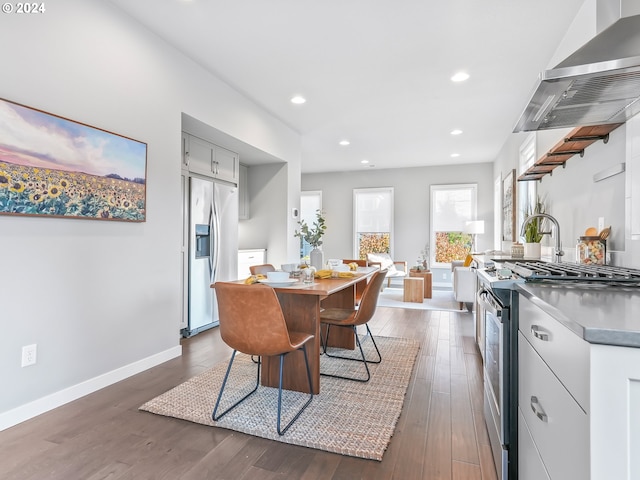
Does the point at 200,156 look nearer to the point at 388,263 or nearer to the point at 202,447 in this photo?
the point at 202,447

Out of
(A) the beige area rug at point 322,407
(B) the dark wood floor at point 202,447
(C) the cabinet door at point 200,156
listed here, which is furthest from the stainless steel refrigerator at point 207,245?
(B) the dark wood floor at point 202,447

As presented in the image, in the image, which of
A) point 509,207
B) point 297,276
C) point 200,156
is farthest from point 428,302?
point 200,156

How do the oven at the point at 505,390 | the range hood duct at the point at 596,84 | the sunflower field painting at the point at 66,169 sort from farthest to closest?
the sunflower field painting at the point at 66,169
the oven at the point at 505,390
the range hood duct at the point at 596,84

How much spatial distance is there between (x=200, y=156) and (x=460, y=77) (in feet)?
9.73

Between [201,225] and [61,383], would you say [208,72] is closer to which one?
[201,225]

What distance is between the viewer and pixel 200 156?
404cm

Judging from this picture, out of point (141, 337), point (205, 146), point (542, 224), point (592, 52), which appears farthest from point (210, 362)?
point (542, 224)

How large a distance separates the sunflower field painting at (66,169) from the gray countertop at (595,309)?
2.62m

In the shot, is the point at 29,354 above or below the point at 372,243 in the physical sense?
below

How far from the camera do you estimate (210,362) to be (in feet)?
9.98

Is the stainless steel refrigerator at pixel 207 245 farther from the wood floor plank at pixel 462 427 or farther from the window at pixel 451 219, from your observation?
the window at pixel 451 219

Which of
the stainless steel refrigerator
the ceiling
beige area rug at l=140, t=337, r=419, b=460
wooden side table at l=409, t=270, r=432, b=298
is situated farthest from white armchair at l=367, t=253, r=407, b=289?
beige area rug at l=140, t=337, r=419, b=460

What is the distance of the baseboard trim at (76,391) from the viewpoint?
2006mm

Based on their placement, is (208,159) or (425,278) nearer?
(208,159)
